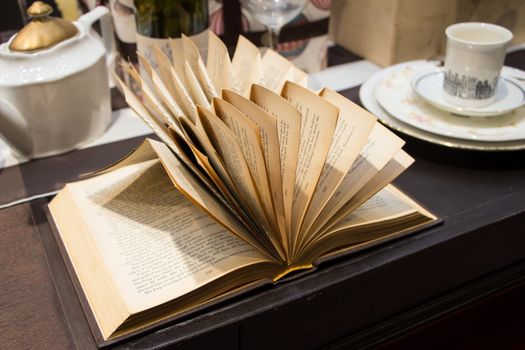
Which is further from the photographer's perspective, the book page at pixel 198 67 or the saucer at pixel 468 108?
the saucer at pixel 468 108

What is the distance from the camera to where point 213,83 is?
607mm

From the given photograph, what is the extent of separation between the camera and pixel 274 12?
868mm

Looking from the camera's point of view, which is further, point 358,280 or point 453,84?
point 453,84

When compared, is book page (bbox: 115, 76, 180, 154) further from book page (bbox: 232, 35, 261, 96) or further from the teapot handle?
the teapot handle

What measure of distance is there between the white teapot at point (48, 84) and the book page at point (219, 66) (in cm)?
18

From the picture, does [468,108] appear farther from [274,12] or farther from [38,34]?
[38,34]

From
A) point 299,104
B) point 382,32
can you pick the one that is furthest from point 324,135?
point 382,32

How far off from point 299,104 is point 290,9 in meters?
0.44

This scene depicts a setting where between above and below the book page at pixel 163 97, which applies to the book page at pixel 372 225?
below

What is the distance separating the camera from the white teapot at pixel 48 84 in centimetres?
67

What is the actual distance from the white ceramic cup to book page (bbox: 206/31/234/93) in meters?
0.31

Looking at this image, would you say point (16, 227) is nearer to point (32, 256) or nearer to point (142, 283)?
point (32, 256)

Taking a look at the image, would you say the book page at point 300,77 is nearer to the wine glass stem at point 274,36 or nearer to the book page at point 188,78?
the book page at point 188,78

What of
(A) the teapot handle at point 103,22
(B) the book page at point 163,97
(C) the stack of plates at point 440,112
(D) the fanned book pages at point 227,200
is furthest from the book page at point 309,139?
(A) the teapot handle at point 103,22
